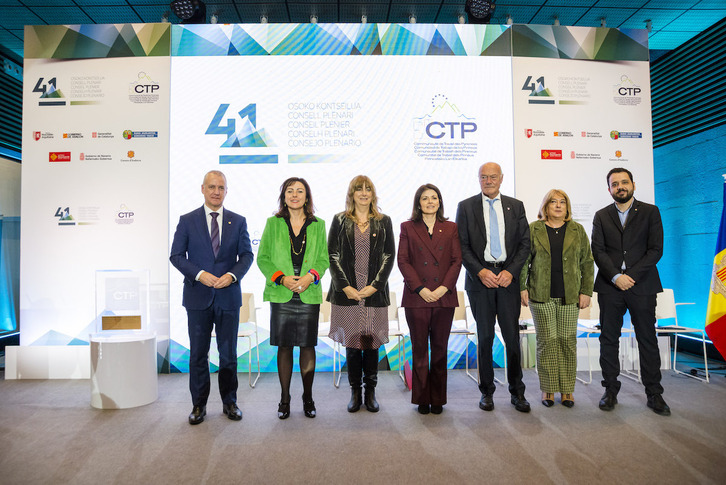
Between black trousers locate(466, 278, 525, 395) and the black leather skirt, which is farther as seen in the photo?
black trousers locate(466, 278, 525, 395)

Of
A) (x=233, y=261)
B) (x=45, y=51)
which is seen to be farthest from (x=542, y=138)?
(x=45, y=51)

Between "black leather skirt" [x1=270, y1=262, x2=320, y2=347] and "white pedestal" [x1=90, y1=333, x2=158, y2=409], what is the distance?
1.32 metres

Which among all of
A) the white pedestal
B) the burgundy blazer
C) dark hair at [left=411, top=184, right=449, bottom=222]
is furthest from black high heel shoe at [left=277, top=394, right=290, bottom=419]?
dark hair at [left=411, top=184, right=449, bottom=222]

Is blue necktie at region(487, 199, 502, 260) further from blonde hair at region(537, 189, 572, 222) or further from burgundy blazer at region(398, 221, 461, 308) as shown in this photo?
blonde hair at region(537, 189, 572, 222)

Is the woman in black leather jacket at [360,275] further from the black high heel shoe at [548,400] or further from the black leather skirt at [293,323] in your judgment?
the black high heel shoe at [548,400]

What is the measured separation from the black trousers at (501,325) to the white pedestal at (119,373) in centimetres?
274

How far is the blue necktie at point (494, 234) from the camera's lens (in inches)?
133

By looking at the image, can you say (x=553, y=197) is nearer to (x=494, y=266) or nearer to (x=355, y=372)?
(x=494, y=266)

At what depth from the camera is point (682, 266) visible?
5.98 m

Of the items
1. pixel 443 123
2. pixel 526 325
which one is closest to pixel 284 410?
pixel 526 325

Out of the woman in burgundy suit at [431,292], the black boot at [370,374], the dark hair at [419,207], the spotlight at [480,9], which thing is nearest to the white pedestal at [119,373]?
the black boot at [370,374]

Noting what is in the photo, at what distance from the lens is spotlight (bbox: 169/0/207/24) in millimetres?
5207

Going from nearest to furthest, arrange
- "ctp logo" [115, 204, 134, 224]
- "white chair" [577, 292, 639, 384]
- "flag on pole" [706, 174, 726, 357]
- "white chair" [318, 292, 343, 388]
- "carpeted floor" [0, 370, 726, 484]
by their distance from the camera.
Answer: "carpeted floor" [0, 370, 726, 484] < "flag on pole" [706, 174, 726, 357] < "white chair" [577, 292, 639, 384] < "white chair" [318, 292, 343, 388] < "ctp logo" [115, 204, 134, 224]

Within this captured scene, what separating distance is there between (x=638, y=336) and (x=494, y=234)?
1.40 metres
